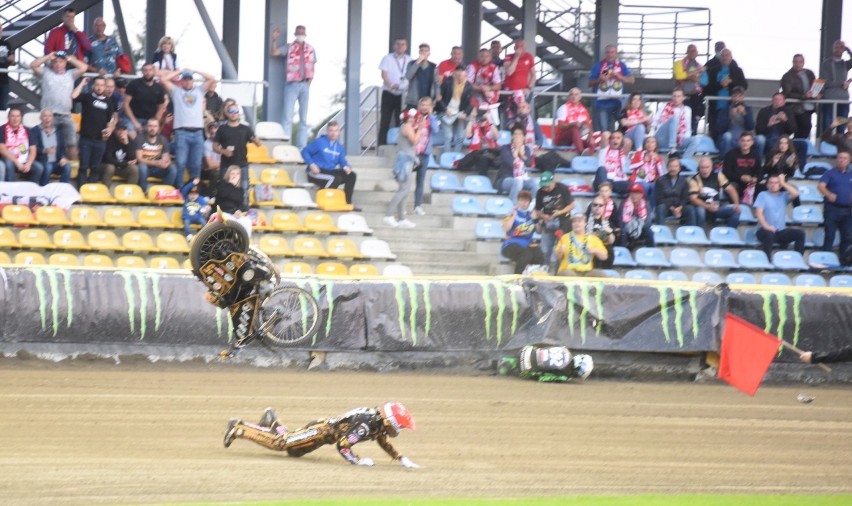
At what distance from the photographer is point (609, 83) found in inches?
958

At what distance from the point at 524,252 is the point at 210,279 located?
31.9 feet

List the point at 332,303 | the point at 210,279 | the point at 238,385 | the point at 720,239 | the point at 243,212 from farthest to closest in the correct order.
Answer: the point at 720,239, the point at 243,212, the point at 332,303, the point at 238,385, the point at 210,279

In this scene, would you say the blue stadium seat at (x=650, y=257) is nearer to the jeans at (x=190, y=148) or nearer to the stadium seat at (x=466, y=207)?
the stadium seat at (x=466, y=207)

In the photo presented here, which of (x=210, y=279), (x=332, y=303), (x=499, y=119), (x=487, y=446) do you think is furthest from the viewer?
(x=499, y=119)

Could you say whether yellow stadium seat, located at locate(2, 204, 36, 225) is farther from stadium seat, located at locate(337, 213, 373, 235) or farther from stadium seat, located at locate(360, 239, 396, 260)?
stadium seat, located at locate(360, 239, 396, 260)

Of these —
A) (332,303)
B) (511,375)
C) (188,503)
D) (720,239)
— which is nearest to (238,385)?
(332,303)

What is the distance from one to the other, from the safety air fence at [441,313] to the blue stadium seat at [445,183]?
16.8 ft

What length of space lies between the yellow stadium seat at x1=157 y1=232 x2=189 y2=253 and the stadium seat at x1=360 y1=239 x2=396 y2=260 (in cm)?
277

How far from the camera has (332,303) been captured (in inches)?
687

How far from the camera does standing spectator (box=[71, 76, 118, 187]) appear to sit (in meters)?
20.2

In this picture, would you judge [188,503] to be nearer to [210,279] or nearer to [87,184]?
[210,279]

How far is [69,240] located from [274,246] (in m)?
3.02

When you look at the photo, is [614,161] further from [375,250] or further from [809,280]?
[375,250]

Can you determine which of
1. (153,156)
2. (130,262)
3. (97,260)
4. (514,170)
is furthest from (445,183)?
(97,260)
